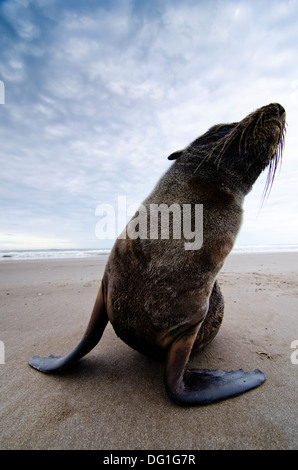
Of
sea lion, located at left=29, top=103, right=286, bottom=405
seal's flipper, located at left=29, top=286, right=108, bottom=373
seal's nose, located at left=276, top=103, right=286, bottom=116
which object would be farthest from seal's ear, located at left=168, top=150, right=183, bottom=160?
seal's flipper, located at left=29, top=286, right=108, bottom=373

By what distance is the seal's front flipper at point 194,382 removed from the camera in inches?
57.1

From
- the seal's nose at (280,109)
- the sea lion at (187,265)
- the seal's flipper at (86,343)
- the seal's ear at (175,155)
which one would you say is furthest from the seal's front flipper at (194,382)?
the seal's nose at (280,109)

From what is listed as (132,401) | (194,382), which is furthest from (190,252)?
(132,401)

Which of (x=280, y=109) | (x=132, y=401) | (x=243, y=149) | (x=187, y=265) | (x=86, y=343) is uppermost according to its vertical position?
(x=280, y=109)

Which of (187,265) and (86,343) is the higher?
(187,265)

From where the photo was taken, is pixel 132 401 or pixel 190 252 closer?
pixel 132 401

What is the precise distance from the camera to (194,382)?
61.6 inches

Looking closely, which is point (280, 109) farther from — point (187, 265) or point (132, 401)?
point (132, 401)

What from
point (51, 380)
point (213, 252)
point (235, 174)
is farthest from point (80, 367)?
point (235, 174)

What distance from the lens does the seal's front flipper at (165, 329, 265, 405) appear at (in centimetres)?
145

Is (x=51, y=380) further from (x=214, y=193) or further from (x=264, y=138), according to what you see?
(x=264, y=138)

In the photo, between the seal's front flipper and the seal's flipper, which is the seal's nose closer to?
the seal's front flipper

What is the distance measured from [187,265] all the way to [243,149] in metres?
0.95

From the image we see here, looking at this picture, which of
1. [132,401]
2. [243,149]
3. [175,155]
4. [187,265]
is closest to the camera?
[132,401]
